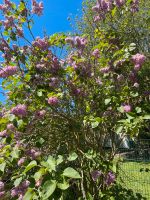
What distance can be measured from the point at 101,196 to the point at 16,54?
5.66 ft

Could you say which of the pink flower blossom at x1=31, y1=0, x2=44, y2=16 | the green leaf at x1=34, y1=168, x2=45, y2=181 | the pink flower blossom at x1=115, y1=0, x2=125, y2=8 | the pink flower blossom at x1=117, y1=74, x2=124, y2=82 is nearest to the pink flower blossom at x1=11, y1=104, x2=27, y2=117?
the green leaf at x1=34, y1=168, x2=45, y2=181

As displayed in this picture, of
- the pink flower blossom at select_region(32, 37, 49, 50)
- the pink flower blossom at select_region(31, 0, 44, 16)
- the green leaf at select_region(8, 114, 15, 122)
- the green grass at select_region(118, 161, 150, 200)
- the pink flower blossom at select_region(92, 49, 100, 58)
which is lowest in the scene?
the green grass at select_region(118, 161, 150, 200)

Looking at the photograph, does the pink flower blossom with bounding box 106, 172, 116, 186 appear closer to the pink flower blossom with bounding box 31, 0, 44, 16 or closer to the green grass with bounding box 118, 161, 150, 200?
the green grass with bounding box 118, 161, 150, 200

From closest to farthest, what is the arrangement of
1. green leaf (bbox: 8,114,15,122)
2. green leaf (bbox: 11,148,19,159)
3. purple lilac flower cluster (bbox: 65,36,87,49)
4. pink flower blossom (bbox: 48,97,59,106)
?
green leaf (bbox: 11,148,19,159)
green leaf (bbox: 8,114,15,122)
pink flower blossom (bbox: 48,97,59,106)
purple lilac flower cluster (bbox: 65,36,87,49)

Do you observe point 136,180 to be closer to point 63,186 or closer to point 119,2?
point 119,2

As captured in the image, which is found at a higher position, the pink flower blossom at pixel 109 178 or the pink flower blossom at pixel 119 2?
the pink flower blossom at pixel 119 2

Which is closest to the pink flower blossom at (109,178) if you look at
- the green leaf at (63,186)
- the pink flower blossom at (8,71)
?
the pink flower blossom at (8,71)

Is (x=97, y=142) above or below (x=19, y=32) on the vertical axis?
below

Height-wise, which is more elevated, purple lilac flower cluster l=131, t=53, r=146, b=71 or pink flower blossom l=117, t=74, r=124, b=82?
purple lilac flower cluster l=131, t=53, r=146, b=71

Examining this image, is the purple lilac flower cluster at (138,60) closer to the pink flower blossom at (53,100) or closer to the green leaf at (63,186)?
the pink flower blossom at (53,100)

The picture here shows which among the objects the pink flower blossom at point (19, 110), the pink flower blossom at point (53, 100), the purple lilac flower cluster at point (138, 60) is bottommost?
the pink flower blossom at point (19, 110)

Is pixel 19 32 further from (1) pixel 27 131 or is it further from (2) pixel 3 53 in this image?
(1) pixel 27 131

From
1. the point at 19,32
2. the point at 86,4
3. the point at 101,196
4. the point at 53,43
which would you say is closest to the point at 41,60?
the point at 53,43

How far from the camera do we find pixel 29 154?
2.86m
